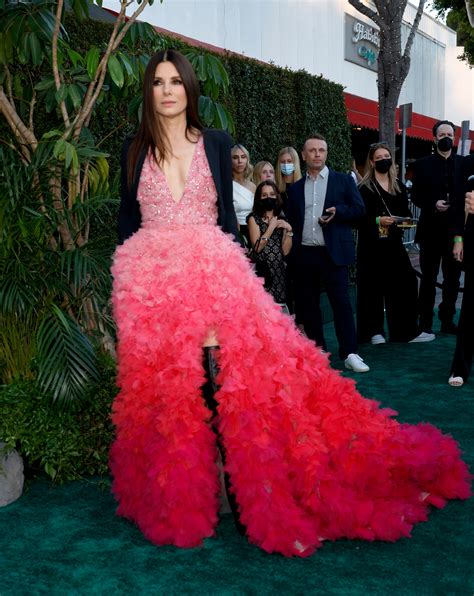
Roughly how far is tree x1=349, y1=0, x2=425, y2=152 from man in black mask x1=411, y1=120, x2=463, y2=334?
6433 mm

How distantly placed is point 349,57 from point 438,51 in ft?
33.5

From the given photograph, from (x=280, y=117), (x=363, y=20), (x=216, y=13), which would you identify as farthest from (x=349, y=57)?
(x=280, y=117)

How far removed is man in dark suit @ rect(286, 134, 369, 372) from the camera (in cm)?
659

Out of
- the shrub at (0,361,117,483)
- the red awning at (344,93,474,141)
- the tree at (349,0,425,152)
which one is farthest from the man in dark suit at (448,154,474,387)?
the red awning at (344,93,474,141)

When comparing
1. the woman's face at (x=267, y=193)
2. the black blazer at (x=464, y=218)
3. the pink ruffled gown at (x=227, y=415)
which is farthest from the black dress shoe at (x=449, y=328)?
the pink ruffled gown at (x=227, y=415)

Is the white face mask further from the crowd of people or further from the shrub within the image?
the shrub

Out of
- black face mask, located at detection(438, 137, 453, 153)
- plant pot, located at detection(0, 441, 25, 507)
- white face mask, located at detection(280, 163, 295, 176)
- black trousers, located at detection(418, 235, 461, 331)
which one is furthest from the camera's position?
black trousers, located at detection(418, 235, 461, 331)

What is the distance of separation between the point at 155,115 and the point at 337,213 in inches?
134

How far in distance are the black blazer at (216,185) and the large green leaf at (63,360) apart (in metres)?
0.65

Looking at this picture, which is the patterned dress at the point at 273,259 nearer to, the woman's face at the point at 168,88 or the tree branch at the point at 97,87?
the tree branch at the point at 97,87

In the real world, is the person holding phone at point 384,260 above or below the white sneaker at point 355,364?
above

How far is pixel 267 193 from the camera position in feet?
21.4

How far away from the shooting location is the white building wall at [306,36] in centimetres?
1346

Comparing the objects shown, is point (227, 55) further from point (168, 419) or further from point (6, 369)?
→ point (168, 419)
